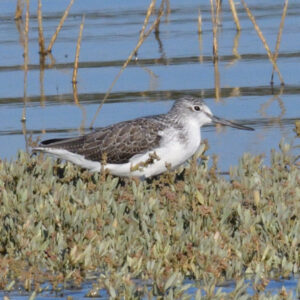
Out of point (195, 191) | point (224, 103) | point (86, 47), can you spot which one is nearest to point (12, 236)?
point (195, 191)

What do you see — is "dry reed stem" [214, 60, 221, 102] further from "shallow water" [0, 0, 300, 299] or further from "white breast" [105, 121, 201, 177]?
"white breast" [105, 121, 201, 177]

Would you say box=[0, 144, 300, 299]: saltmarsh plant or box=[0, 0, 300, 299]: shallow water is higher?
box=[0, 0, 300, 299]: shallow water

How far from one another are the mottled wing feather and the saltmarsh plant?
0.77 ft

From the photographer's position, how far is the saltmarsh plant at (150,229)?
7051 mm

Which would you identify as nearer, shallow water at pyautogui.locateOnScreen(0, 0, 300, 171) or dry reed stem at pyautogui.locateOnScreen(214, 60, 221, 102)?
shallow water at pyautogui.locateOnScreen(0, 0, 300, 171)

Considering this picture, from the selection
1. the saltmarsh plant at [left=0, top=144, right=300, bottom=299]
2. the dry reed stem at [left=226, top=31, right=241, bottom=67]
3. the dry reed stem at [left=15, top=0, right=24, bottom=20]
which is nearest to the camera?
the saltmarsh plant at [left=0, top=144, right=300, bottom=299]

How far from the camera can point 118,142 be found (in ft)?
33.1

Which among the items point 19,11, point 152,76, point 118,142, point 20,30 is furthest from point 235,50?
point 118,142

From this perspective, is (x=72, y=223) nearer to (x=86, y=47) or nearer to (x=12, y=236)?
(x=12, y=236)

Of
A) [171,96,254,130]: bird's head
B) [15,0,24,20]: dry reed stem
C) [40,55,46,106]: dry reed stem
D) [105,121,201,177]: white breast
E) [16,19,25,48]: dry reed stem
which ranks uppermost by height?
[15,0,24,20]: dry reed stem

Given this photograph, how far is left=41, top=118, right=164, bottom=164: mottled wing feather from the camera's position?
32.6ft


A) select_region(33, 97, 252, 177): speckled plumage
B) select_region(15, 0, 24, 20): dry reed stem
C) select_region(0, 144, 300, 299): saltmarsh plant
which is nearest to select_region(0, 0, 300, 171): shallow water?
select_region(15, 0, 24, 20): dry reed stem

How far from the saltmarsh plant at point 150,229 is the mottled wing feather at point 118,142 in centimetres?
24

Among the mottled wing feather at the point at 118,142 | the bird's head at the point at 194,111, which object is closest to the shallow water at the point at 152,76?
the bird's head at the point at 194,111
